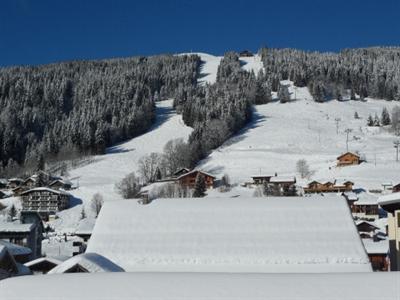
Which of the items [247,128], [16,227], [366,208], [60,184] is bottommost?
[366,208]

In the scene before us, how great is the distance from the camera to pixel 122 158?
424 ft

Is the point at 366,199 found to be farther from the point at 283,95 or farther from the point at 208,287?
the point at 283,95

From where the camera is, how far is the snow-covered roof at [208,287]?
8477 mm

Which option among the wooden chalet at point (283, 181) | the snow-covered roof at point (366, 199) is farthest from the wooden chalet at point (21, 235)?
the wooden chalet at point (283, 181)

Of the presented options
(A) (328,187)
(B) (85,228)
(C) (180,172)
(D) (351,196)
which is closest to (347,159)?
(A) (328,187)

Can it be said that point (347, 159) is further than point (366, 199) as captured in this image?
Yes

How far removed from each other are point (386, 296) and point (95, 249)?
19.6 meters

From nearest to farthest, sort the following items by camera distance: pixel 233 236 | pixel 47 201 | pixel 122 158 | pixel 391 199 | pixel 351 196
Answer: pixel 391 199 < pixel 233 236 < pixel 351 196 < pixel 47 201 < pixel 122 158

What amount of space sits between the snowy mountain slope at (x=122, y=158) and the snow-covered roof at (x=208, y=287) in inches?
3323

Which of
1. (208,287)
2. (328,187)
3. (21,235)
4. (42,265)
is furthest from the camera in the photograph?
(328,187)

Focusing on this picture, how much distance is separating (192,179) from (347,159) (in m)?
29.2

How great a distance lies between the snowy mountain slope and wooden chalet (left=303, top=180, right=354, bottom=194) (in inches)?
1245

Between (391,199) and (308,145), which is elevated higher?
(391,199)

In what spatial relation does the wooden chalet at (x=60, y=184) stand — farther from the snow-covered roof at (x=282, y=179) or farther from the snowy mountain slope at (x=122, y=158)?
the snow-covered roof at (x=282, y=179)
